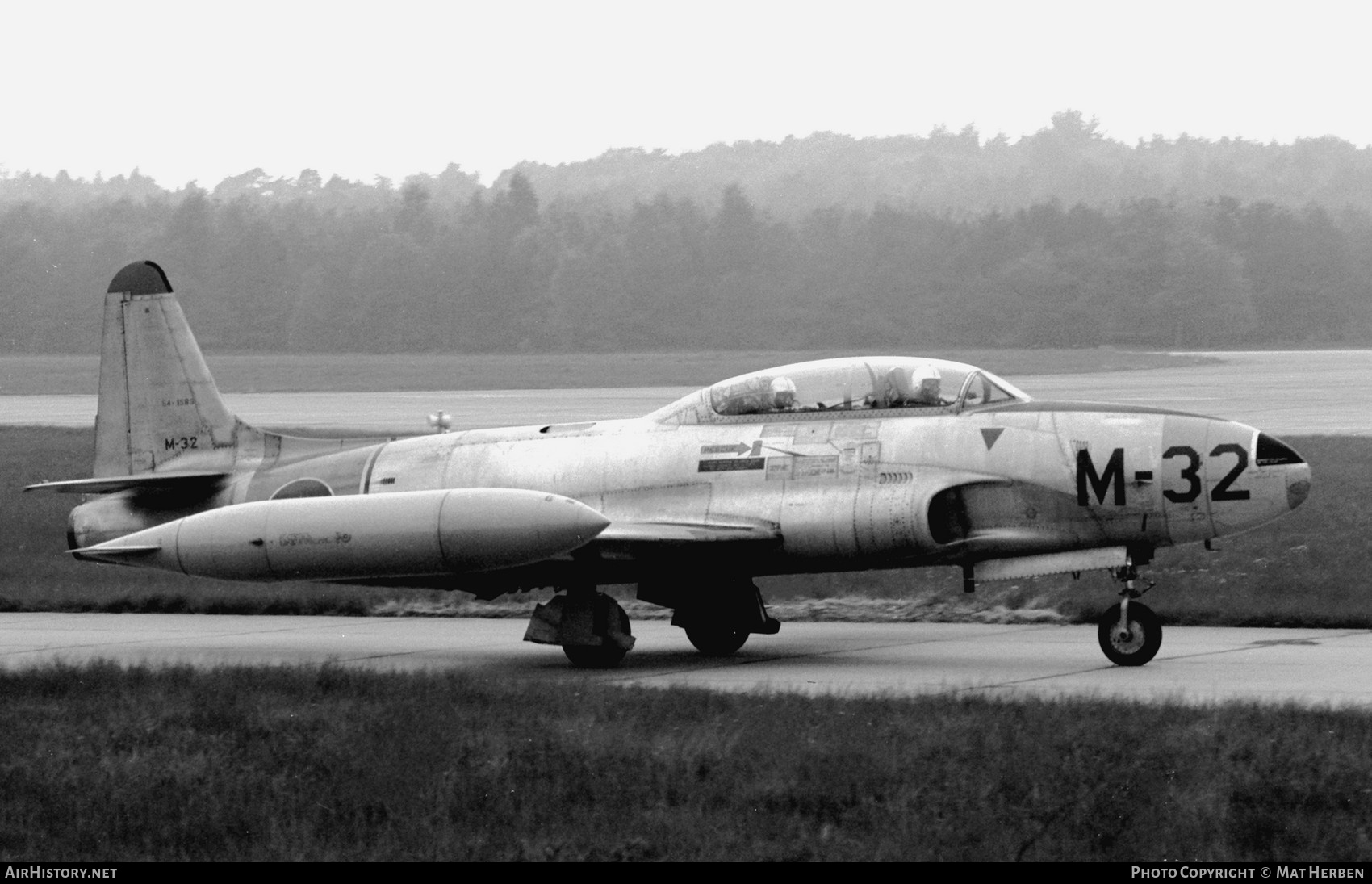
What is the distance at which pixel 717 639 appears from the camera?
46.9 ft

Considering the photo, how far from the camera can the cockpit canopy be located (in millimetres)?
13398

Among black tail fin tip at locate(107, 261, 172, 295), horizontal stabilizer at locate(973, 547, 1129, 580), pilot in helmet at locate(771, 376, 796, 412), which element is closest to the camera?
horizontal stabilizer at locate(973, 547, 1129, 580)

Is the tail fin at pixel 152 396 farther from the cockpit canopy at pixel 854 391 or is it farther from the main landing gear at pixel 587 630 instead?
the cockpit canopy at pixel 854 391

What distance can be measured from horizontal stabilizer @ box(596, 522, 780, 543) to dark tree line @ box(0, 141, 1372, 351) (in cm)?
6036

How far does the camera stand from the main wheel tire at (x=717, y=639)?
14.3 metres

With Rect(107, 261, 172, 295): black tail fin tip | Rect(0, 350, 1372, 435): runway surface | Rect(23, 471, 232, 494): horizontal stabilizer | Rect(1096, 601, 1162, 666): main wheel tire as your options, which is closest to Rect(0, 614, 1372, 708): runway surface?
Rect(1096, 601, 1162, 666): main wheel tire

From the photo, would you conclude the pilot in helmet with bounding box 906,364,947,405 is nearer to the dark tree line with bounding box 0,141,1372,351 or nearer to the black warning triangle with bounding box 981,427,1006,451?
the black warning triangle with bounding box 981,427,1006,451

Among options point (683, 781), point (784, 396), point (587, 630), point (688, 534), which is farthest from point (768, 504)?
point (683, 781)

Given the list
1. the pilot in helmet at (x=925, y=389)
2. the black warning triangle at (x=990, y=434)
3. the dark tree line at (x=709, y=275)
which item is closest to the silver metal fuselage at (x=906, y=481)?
the black warning triangle at (x=990, y=434)

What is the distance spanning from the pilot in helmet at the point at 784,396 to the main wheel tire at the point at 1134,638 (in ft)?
9.20

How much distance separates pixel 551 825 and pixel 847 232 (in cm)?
7576

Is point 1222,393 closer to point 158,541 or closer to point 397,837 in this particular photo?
point 158,541

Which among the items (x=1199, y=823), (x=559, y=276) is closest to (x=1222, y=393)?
(x=1199, y=823)

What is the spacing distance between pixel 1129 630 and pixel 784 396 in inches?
120
